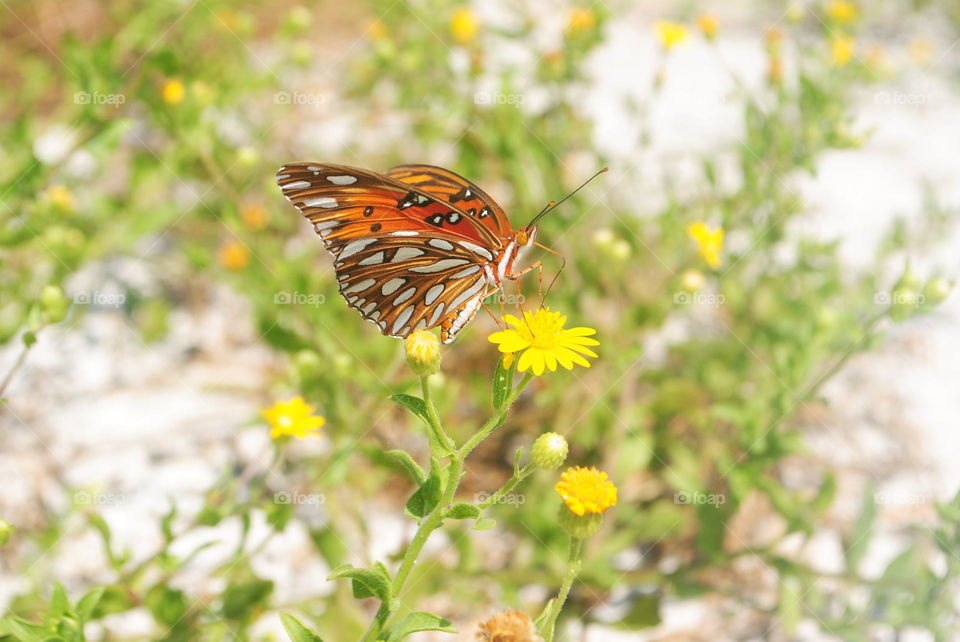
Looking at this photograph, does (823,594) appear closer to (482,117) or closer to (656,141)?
(482,117)

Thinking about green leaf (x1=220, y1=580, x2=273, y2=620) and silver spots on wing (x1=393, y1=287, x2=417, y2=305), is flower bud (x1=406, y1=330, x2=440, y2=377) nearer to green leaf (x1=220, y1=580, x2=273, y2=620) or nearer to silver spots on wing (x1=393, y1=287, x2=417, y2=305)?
silver spots on wing (x1=393, y1=287, x2=417, y2=305)

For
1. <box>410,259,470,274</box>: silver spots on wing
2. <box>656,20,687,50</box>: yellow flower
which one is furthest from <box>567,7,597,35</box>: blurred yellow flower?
<box>410,259,470,274</box>: silver spots on wing

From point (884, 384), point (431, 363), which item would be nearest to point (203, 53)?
point (431, 363)

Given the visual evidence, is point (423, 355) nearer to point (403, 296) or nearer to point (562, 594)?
point (403, 296)

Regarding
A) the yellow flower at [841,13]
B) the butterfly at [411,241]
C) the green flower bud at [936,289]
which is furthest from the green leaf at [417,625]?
the yellow flower at [841,13]

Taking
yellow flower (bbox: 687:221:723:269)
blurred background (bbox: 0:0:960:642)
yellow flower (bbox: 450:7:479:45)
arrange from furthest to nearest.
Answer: yellow flower (bbox: 450:7:479:45)
yellow flower (bbox: 687:221:723:269)
blurred background (bbox: 0:0:960:642)

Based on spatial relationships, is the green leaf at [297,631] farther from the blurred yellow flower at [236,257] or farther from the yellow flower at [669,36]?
the yellow flower at [669,36]
